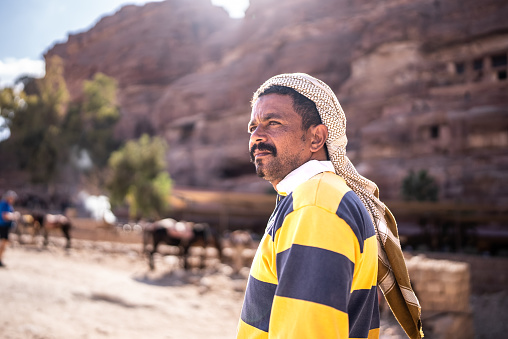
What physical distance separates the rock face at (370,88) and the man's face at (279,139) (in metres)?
23.0

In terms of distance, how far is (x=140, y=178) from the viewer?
2534cm

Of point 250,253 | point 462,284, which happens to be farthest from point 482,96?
point 462,284

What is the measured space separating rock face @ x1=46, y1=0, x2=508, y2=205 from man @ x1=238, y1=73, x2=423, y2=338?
22688 millimetres

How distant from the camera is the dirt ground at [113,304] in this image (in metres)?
5.32

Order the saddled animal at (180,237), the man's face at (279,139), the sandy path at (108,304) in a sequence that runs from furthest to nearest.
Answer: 1. the saddled animal at (180,237)
2. the sandy path at (108,304)
3. the man's face at (279,139)

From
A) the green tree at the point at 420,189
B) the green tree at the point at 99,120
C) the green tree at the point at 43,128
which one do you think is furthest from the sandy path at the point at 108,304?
the green tree at the point at 99,120

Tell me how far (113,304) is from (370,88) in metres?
29.1

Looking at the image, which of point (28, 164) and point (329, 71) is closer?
point (329, 71)

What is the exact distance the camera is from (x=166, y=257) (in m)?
14.9

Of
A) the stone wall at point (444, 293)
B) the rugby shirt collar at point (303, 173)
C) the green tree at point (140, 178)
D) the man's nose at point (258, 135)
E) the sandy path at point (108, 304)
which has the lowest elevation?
the sandy path at point (108, 304)

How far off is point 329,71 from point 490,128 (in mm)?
17029

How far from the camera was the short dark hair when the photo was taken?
4.89 feet

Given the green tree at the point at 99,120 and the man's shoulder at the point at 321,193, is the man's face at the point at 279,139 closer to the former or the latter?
the man's shoulder at the point at 321,193

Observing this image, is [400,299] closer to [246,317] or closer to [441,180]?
[246,317]
